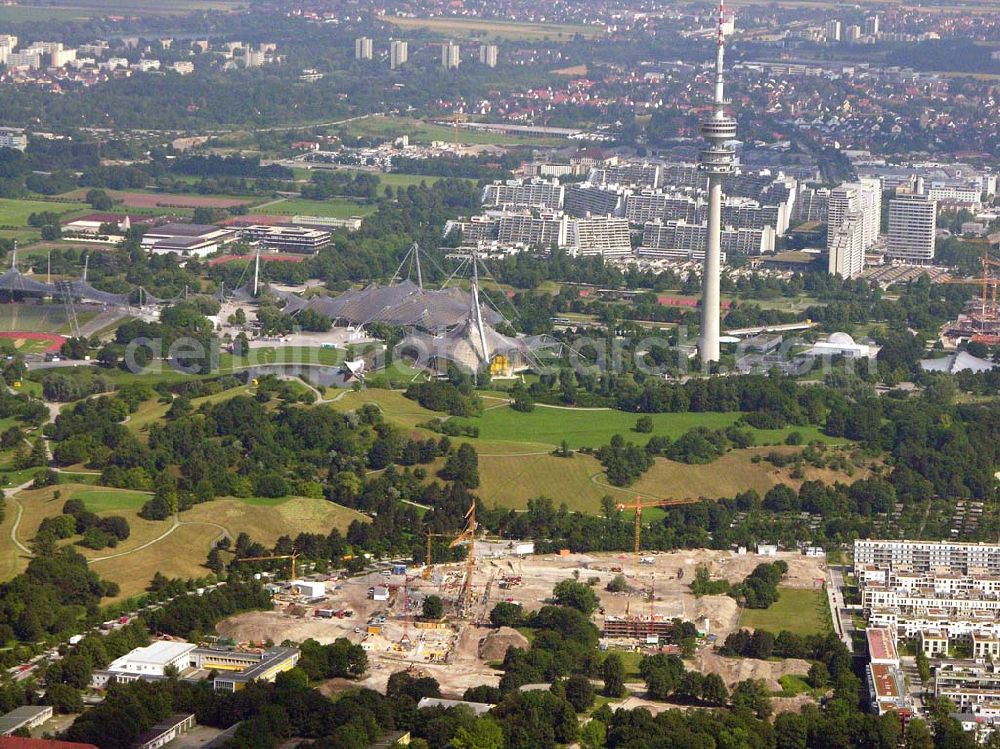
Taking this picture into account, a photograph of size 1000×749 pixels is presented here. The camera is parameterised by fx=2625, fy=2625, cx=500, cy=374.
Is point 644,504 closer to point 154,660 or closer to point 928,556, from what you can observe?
point 928,556

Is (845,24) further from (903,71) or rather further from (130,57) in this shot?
(130,57)

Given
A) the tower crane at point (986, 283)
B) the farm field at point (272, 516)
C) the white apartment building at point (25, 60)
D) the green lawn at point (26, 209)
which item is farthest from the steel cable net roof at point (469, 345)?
the white apartment building at point (25, 60)

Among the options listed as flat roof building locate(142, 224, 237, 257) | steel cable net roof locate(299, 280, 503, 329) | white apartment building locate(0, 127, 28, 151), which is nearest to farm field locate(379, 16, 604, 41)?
white apartment building locate(0, 127, 28, 151)

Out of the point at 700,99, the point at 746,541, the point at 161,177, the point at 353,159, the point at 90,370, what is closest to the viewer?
the point at 746,541

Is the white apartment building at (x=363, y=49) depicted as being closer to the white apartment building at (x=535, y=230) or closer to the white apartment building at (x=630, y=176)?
the white apartment building at (x=630, y=176)

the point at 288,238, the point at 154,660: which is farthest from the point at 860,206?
the point at 154,660

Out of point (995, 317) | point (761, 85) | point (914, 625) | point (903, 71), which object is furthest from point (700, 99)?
point (914, 625)

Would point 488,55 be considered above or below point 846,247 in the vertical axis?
below
